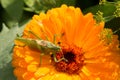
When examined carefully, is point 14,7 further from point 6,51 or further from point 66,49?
point 66,49

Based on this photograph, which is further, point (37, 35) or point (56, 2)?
point (56, 2)

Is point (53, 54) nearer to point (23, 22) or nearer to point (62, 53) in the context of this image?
point (62, 53)

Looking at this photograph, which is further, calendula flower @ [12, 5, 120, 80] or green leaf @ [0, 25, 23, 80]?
green leaf @ [0, 25, 23, 80]

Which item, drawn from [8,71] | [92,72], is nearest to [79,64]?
[92,72]

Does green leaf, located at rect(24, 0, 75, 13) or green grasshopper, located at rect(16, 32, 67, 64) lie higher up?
green leaf, located at rect(24, 0, 75, 13)

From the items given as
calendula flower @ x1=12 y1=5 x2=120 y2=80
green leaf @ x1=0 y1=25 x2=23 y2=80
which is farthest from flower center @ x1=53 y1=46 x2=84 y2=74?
green leaf @ x1=0 y1=25 x2=23 y2=80

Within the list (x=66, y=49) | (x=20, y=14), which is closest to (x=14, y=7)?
(x=20, y=14)

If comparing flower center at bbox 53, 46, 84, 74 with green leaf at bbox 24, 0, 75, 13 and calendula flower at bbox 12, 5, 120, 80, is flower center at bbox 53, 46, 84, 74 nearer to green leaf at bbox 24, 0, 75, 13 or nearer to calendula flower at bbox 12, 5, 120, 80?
calendula flower at bbox 12, 5, 120, 80

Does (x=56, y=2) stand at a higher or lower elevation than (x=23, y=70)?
higher
